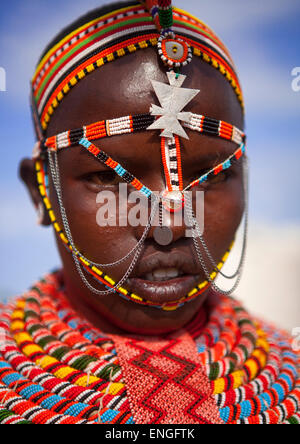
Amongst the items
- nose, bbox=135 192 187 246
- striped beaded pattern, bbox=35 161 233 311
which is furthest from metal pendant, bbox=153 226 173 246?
striped beaded pattern, bbox=35 161 233 311

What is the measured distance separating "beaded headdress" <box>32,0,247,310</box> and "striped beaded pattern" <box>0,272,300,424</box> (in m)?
0.28

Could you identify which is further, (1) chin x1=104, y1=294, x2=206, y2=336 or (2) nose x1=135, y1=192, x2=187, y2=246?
(1) chin x1=104, y1=294, x2=206, y2=336

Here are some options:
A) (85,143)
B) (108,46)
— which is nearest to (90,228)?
(85,143)

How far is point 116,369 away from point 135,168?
84 cm

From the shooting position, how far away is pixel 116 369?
1862mm

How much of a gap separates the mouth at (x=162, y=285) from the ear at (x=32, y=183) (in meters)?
0.66

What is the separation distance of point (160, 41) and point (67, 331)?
1.36m

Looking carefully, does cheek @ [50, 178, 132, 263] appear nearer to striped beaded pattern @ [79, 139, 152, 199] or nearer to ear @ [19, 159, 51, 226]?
striped beaded pattern @ [79, 139, 152, 199]

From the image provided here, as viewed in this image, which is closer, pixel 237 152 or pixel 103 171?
pixel 103 171

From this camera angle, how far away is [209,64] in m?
1.94

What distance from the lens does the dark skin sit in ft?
5.84
